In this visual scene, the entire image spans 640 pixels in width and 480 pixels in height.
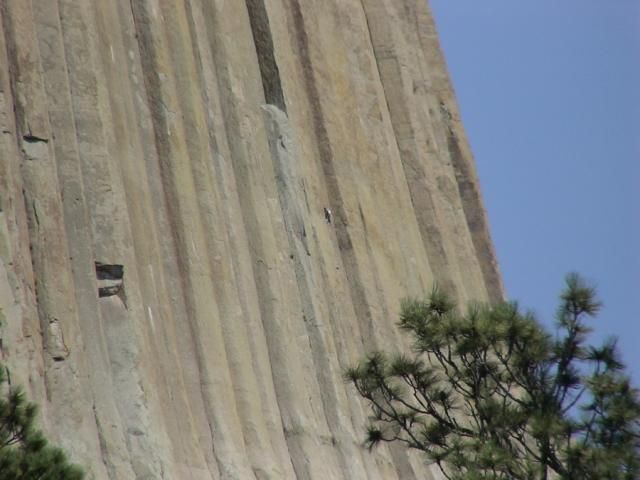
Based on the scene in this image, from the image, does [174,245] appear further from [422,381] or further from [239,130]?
[422,381]

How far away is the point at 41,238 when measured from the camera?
62.4 feet

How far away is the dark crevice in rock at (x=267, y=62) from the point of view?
24.4m

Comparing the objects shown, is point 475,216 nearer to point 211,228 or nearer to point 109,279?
point 211,228

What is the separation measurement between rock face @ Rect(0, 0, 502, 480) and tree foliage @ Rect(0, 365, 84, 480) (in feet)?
14.6

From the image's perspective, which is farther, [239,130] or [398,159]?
[398,159]

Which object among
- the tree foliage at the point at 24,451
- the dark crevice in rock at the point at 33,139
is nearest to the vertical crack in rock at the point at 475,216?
the dark crevice in rock at the point at 33,139

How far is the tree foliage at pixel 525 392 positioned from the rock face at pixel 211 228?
319 centimetres

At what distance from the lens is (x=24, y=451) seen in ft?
42.7

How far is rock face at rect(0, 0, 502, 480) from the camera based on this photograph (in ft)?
62.3

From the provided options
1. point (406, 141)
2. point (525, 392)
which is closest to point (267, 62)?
point (406, 141)

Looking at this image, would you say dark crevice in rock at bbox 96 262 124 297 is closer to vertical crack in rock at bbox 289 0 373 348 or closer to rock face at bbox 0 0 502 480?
rock face at bbox 0 0 502 480

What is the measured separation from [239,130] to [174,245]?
95.7 inches

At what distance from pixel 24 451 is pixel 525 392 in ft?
17.6

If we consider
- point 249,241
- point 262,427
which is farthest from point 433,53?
point 262,427
